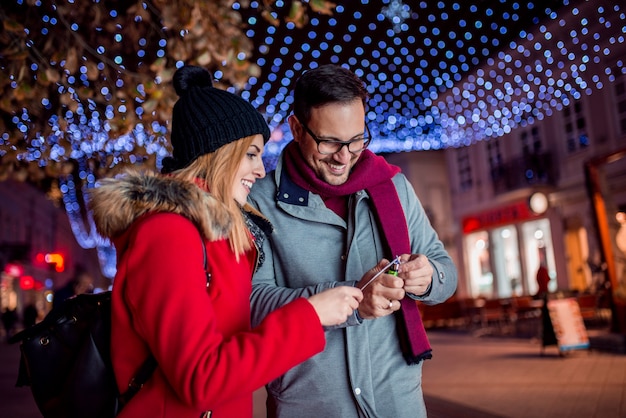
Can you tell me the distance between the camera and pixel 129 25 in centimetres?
581

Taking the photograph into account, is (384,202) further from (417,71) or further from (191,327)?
(417,71)

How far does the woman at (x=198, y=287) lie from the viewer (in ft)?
4.69

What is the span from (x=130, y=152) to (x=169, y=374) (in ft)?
16.6

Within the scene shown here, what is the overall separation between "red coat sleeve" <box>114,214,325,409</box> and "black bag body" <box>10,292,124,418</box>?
0.17 m

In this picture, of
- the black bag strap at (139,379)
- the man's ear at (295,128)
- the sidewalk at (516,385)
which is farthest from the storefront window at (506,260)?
the black bag strap at (139,379)

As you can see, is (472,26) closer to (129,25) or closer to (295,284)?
(129,25)

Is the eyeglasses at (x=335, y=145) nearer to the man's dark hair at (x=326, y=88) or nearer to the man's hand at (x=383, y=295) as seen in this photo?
the man's dark hair at (x=326, y=88)

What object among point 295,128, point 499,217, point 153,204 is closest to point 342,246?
point 295,128

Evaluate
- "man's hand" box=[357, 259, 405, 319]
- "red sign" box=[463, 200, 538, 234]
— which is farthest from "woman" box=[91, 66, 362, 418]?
"red sign" box=[463, 200, 538, 234]

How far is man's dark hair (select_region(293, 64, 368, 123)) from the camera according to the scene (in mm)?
2250

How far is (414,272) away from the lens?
6.31 feet

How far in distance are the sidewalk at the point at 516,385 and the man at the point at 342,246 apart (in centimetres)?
264

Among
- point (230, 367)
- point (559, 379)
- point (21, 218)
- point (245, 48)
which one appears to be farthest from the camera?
point (21, 218)

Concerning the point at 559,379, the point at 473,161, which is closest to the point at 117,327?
the point at 559,379
